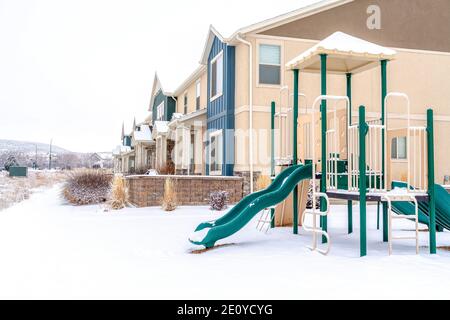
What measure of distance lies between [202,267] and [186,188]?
8.07 meters

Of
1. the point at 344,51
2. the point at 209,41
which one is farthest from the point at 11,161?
the point at 344,51

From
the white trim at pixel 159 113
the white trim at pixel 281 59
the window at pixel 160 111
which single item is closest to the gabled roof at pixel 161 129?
the white trim at pixel 159 113

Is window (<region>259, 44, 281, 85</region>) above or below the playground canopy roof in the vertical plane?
above

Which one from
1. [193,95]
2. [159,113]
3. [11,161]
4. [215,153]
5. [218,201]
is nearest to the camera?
[218,201]

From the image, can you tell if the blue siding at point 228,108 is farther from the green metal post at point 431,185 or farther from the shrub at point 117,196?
the green metal post at point 431,185

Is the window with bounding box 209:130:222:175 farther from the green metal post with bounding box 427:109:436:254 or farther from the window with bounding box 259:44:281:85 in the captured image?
the green metal post with bounding box 427:109:436:254

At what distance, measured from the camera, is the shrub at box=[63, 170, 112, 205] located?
13.9m

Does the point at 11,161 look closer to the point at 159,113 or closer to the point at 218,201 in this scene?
the point at 159,113

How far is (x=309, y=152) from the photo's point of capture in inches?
307

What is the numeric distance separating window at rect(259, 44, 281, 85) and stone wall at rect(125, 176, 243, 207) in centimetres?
343

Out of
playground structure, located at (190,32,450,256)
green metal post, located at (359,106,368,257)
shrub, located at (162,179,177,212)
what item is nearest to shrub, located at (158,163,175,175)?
shrub, located at (162,179,177,212)

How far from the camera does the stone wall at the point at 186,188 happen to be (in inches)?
512

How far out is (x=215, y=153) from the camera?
16.3m

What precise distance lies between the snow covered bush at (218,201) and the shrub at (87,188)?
12.6 ft
